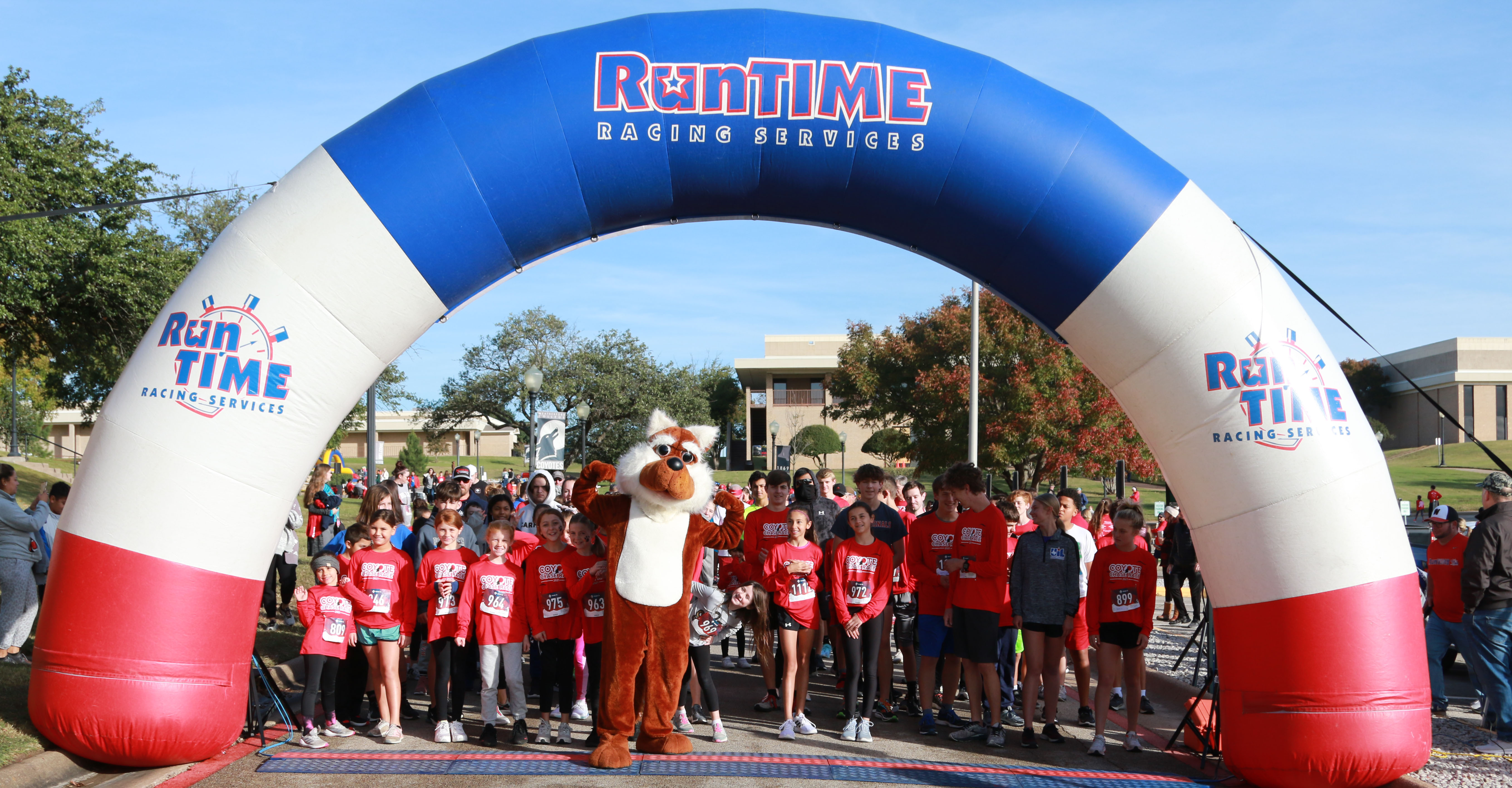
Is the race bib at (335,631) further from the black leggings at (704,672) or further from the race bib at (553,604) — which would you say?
the black leggings at (704,672)

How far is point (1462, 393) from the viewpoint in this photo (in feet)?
202

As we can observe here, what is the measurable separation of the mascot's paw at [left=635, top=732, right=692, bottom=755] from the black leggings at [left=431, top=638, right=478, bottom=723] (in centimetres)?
136

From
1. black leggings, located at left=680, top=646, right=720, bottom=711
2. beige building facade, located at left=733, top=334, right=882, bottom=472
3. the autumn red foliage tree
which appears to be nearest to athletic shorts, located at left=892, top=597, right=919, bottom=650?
black leggings, located at left=680, top=646, right=720, bottom=711

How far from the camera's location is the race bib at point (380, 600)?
6816mm

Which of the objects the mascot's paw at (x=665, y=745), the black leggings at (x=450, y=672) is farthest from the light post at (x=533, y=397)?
the mascot's paw at (x=665, y=745)

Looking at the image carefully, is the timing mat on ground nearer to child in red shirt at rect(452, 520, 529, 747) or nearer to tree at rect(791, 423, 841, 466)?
child in red shirt at rect(452, 520, 529, 747)

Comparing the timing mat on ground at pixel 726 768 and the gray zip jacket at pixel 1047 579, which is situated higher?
the gray zip jacket at pixel 1047 579

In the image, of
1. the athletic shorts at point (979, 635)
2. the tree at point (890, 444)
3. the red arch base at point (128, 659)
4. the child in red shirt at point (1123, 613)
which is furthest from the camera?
the tree at point (890, 444)

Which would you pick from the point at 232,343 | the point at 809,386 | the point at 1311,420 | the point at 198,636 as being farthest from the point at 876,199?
the point at 809,386

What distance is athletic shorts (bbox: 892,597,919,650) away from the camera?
7.85 m

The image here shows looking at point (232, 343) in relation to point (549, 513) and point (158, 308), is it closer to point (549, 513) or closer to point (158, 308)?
point (549, 513)

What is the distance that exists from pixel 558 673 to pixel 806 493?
2.79m

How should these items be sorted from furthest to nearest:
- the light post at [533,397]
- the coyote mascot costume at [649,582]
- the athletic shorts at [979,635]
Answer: the light post at [533,397]
the athletic shorts at [979,635]
the coyote mascot costume at [649,582]

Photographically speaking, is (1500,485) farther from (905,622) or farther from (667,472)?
(667,472)
